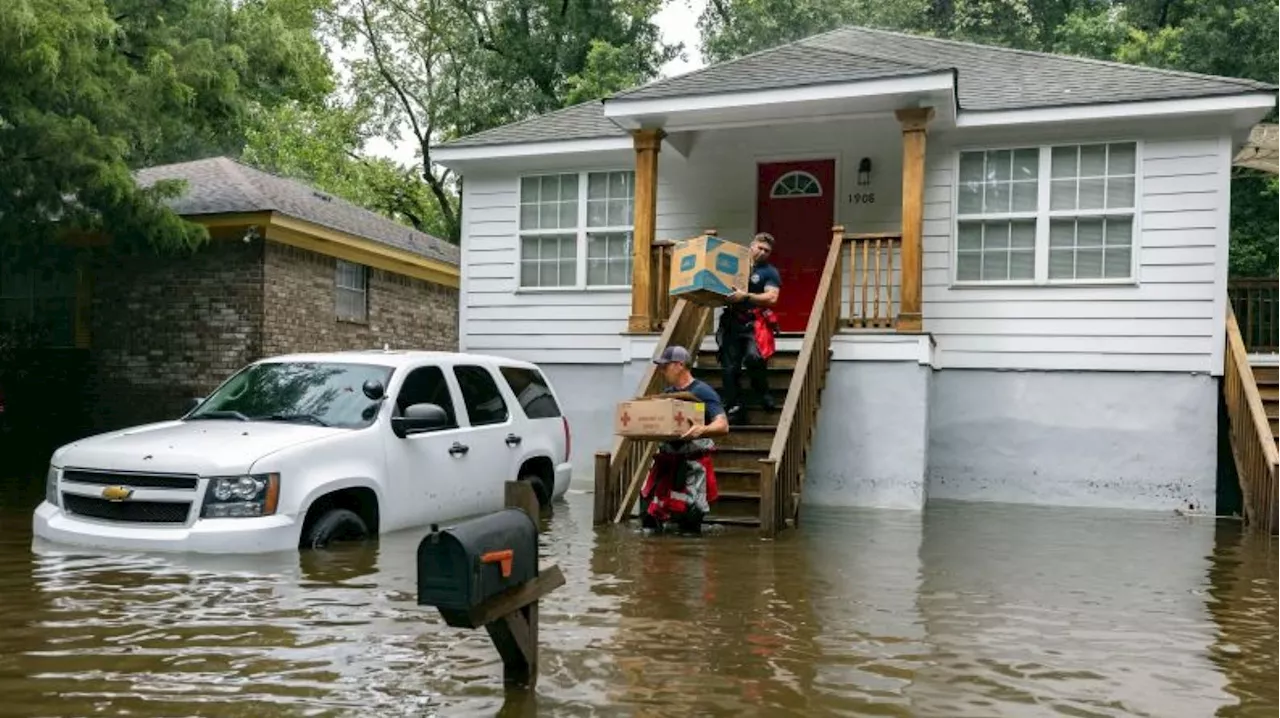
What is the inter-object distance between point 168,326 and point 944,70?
1173 centimetres

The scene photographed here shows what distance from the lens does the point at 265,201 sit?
16.8 meters

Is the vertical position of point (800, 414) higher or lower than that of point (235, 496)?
higher

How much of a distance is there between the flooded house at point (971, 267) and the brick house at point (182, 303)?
5358 millimetres

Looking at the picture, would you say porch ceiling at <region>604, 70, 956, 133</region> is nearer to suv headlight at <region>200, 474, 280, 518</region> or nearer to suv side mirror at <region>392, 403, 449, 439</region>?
suv side mirror at <region>392, 403, 449, 439</region>

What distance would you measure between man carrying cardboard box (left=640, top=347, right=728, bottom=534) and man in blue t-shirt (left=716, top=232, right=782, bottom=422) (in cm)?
157

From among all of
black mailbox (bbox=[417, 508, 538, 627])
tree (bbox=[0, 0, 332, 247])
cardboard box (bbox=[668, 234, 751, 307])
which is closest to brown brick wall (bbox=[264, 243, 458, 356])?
tree (bbox=[0, 0, 332, 247])

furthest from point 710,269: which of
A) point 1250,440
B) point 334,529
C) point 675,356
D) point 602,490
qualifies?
point 1250,440

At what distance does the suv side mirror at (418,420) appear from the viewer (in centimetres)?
784

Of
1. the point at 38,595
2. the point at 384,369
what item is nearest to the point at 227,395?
the point at 384,369

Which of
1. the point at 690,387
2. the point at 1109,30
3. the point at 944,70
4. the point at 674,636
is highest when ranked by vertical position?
the point at 1109,30

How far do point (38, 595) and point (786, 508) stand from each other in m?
6.01

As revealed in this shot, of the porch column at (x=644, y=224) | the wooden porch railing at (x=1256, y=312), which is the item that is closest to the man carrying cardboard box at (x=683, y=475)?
the porch column at (x=644, y=224)

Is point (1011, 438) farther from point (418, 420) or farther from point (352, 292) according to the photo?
point (352, 292)

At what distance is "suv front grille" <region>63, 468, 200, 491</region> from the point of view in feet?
22.9
